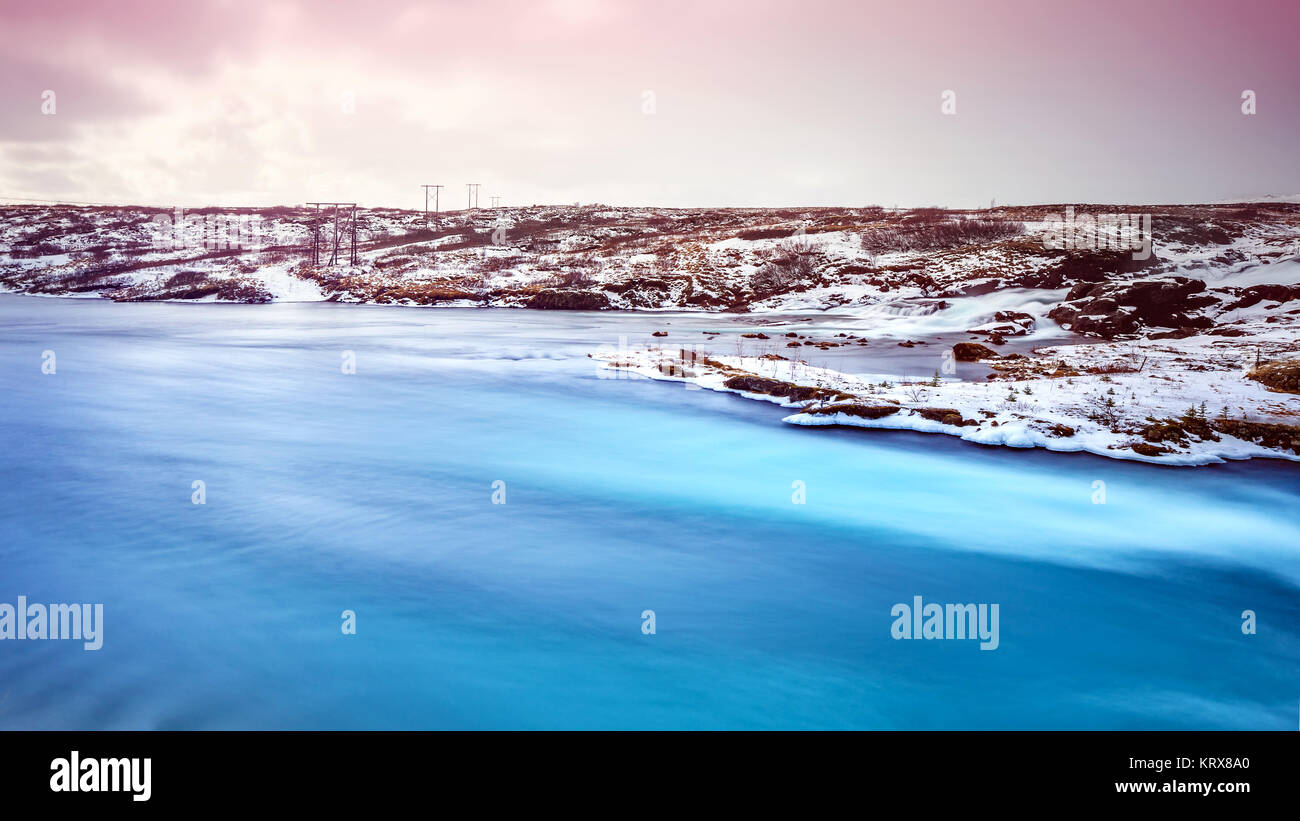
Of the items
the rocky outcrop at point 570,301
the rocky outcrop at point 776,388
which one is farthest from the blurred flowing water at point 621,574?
the rocky outcrop at point 570,301

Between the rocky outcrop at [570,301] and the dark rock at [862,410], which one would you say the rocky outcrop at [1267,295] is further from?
the rocky outcrop at [570,301]

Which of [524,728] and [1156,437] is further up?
[1156,437]

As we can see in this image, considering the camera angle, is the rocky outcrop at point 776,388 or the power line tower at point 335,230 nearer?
the rocky outcrop at point 776,388

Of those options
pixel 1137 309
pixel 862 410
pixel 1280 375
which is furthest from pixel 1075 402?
pixel 1137 309

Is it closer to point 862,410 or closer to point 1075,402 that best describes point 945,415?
point 862,410

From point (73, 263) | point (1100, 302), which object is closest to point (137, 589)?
point (1100, 302)
